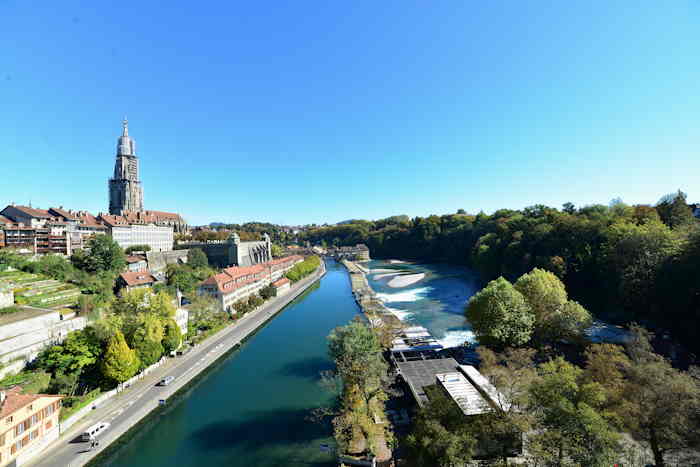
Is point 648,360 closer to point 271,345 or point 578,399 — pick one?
point 578,399

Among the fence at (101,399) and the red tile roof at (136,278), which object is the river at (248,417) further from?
the red tile roof at (136,278)

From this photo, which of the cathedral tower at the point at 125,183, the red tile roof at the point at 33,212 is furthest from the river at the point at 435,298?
the cathedral tower at the point at 125,183

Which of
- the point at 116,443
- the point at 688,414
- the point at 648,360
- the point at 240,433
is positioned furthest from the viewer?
the point at 240,433

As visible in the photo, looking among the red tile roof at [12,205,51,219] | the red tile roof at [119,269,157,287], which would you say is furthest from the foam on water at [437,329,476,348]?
the red tile roof at [12,205,51,219]

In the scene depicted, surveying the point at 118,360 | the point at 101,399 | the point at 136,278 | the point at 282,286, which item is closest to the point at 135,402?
the point at 101,399

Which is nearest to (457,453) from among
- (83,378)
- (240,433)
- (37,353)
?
(240,433)
